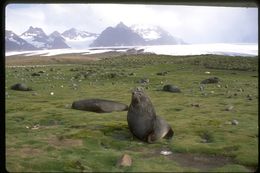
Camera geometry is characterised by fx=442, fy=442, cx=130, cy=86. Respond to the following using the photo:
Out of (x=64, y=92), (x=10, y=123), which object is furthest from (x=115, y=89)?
(x=10, y=123)

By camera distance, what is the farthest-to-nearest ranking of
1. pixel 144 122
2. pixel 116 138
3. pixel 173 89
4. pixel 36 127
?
1. pixel 173 89
2. pixel 36 127
3. pixel 144 122
4. pixel 116 138

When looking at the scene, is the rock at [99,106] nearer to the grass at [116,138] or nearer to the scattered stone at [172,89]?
the grass at [116,138]

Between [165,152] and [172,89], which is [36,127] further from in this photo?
[172,89]

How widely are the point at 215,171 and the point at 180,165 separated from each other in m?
1.40

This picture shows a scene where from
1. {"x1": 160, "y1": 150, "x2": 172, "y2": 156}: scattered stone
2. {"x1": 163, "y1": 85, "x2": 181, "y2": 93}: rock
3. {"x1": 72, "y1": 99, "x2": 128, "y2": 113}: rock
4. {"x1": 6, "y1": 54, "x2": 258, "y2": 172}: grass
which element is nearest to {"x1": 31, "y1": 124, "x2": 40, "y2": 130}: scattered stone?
{"x1": 6, "y1": 54, "x2": 258, "y2": 172}: grass

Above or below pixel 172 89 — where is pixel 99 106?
below

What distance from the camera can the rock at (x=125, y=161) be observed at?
1667 centimetres

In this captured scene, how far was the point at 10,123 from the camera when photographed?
24.8 meters

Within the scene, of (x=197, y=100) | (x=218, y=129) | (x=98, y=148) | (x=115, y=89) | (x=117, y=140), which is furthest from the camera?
(x=115, y=89)

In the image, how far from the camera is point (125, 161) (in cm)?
1680

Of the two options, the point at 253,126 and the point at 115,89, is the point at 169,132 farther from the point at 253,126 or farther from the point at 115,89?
the point at 115,89

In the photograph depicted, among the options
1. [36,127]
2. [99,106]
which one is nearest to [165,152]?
[36,127]

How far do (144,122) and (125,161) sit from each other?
4.69 meters

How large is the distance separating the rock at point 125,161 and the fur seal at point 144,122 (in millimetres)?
3783
